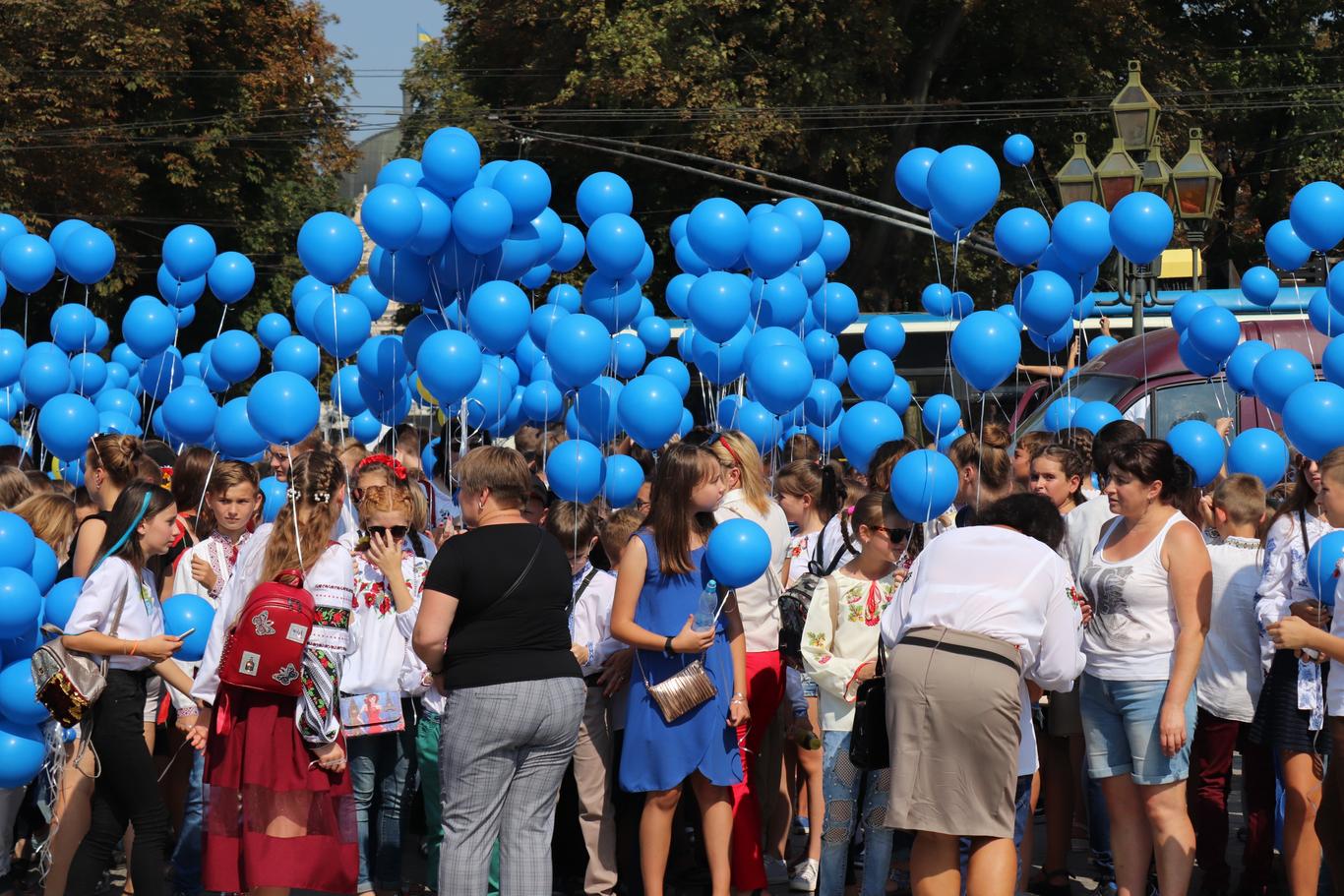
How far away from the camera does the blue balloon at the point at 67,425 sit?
401 inches

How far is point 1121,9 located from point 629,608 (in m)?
21.9

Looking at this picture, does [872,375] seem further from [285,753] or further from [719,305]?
[285,753]

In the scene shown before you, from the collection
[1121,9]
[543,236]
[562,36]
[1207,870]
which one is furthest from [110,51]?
[1207,870]

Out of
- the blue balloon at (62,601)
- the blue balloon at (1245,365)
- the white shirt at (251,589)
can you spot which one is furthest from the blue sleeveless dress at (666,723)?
the blue balloon at (1245,365)

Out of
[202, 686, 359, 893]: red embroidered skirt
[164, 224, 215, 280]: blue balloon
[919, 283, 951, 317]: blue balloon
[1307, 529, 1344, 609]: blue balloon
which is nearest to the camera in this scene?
[1307, 529, 1344, 609]: blue balloon

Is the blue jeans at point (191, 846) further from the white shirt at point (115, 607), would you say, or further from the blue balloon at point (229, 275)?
the blue balloon at point (229, 275)

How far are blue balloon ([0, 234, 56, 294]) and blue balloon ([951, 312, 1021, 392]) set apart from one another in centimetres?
694

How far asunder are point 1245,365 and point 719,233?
308cm

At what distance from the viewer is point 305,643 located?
524 centimetres

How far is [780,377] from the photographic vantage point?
8.42 meters

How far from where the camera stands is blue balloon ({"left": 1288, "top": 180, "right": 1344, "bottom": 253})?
319 inches

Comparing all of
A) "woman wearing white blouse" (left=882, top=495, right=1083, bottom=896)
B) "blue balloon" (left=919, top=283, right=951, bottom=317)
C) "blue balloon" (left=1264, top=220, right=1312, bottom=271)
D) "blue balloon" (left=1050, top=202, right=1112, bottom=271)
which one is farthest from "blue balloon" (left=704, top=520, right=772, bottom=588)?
"blue balloon" (left=919, top=283, right=951, bottom=317)

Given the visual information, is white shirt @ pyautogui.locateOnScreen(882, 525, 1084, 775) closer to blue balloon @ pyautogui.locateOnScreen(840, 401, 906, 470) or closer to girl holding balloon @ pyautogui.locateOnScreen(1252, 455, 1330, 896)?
girl holding balloon @ pyautogui.locateOnScreen(1252, 455, 1330, 896)

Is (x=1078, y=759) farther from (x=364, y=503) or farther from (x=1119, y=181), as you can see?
(x=1119, y=181)
